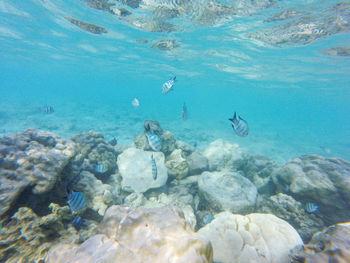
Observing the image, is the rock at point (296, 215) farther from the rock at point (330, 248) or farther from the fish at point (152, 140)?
the fish at point (152, 140)

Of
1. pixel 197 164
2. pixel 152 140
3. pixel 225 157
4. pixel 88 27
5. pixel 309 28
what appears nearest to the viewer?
pixel 152 140

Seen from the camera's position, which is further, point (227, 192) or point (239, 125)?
point (227, 192)

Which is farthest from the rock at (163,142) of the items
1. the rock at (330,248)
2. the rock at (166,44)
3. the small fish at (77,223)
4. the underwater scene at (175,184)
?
the rock at (166,44)

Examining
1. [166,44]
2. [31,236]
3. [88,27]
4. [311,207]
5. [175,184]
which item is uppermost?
[88,27]

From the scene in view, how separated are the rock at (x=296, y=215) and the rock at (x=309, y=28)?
1268 centimetres

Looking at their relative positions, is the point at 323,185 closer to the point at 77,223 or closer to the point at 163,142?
the point at 163,142

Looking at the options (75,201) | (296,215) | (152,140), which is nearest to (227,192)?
(296,215)

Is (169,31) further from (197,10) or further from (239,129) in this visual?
(239,129)

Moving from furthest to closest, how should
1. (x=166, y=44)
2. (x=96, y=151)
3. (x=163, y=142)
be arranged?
(x=166, y=44) → (x=163, y=142) → (x=96, y=151)

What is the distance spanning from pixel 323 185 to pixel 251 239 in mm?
3584

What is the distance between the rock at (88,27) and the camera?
17.3m

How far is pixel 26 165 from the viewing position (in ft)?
10.00

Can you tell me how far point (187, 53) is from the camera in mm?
23016

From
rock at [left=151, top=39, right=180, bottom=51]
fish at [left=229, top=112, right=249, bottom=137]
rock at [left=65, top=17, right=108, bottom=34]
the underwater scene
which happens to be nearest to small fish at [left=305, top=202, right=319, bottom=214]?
the underwater scene
